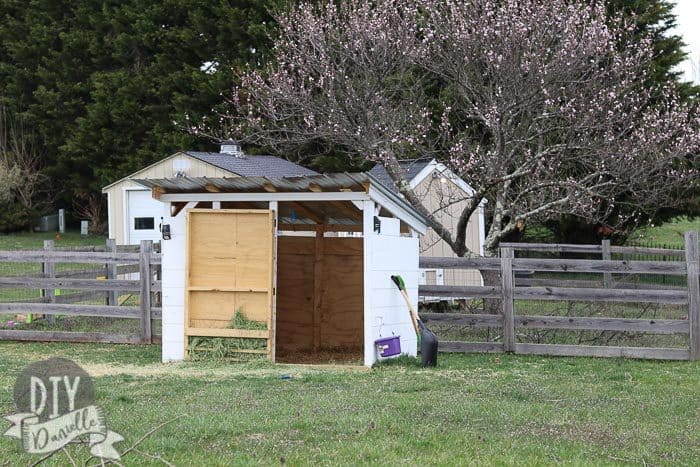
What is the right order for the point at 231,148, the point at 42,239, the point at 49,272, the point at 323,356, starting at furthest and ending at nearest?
the point at 42,239 → the point at 231,148 → the point at 49,272 → the point at 323,356

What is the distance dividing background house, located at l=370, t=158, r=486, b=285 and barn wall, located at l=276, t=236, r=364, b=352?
6013 mm

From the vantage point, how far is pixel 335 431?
22.1 feet

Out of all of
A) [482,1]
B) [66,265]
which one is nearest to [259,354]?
[482,1]

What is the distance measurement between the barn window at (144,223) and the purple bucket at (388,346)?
47.9 ft

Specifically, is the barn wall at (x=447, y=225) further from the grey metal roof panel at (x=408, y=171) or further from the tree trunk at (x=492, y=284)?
the tree trunk at (x=492, y=284)

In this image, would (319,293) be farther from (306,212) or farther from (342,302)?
(306,212)

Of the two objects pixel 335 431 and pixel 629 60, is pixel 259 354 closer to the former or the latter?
Answer: pixel 335 431

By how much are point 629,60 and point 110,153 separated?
23.7 metres

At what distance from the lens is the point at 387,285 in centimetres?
1188

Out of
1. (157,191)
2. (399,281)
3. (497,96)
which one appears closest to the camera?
(399,281)

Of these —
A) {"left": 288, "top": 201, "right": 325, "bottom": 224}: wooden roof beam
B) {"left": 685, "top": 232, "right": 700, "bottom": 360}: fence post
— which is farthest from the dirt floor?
{"left": 685, "top": 232, "right": 700, "bottom": 360}: fence post

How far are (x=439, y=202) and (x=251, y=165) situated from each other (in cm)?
554

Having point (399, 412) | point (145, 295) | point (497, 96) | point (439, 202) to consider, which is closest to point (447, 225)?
point (439, 202)

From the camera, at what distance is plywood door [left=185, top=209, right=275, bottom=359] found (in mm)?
11898
